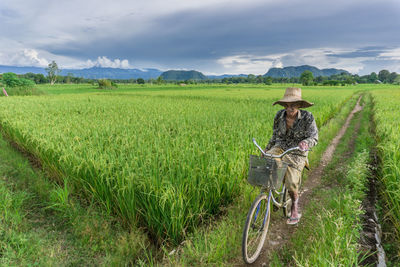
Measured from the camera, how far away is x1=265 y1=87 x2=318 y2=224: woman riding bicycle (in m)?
2.84

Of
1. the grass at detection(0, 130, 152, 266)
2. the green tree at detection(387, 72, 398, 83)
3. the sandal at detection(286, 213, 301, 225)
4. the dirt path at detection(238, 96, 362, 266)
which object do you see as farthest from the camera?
the green tree at detection(387, 72, 398, 83)

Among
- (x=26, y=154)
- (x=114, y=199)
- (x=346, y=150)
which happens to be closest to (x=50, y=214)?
(x=114, y=199)

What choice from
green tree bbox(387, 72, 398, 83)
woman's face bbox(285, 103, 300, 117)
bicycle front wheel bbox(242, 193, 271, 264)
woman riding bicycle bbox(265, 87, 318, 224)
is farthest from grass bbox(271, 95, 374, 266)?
green tree bbox(387, 72, 398, 83)

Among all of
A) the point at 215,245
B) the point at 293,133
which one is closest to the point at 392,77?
the point at 293,133

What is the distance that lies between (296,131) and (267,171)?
970 mm

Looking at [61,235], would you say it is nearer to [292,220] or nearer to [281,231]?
[281,231]

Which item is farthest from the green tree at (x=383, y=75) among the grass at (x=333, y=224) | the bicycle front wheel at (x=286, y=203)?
the bicycle front wheel at (x=286, y=203)

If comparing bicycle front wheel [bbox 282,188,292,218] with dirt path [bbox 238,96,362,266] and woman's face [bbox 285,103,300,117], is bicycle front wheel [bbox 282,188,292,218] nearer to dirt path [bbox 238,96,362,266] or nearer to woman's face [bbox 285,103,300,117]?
dirt path [bbox 238,96,362,266]

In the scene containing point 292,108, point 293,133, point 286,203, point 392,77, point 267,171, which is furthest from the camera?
point 392,77

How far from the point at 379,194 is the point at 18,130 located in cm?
880

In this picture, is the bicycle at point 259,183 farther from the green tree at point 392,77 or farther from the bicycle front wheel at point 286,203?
the green tree at point 392,77

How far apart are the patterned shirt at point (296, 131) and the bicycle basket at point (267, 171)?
667 millimetres

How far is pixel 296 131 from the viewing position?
9.85ft

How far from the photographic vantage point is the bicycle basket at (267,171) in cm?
234
